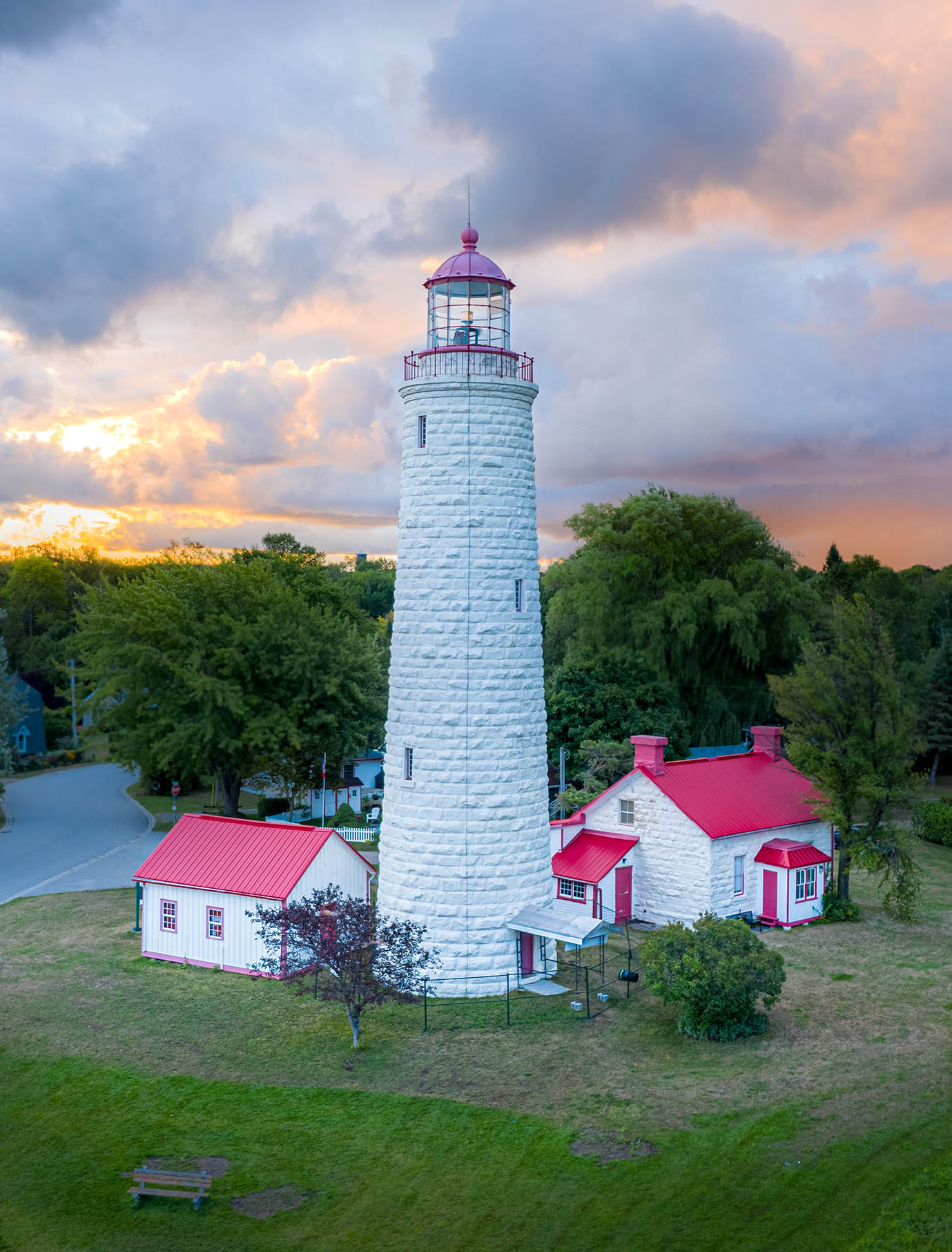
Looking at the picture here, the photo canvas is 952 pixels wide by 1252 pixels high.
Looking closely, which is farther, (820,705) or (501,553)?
(820,705)

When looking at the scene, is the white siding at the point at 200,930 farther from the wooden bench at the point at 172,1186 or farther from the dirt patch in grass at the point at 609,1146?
the dirt patch in grass at the point at 609,1146

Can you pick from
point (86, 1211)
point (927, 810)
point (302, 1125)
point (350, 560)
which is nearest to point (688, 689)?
point (927, 810)

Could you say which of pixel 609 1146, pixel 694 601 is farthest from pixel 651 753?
pixel 694 601

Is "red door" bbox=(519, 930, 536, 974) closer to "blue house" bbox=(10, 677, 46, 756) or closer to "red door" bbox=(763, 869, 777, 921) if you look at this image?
"red door" bbox=(763, 869, 777, 921)

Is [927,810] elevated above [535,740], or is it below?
below

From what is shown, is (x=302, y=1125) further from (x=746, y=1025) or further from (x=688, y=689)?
(x=688, y=689)
